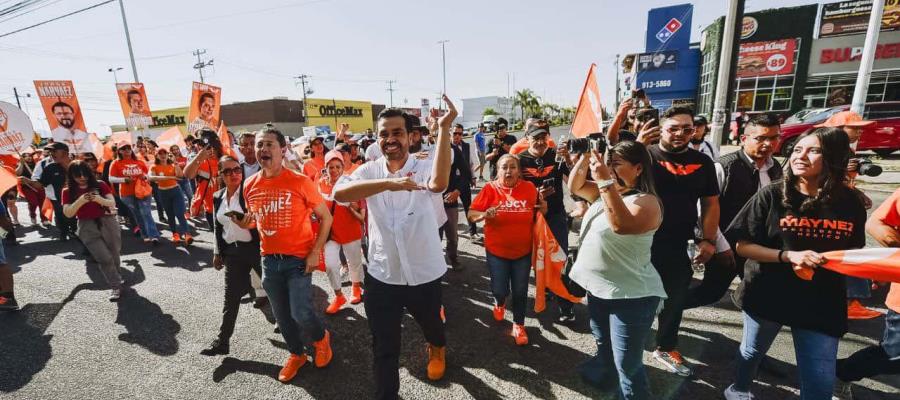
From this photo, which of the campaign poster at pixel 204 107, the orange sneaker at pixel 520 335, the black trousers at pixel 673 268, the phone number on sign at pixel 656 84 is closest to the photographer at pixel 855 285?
the black trousers at pixel 673 268

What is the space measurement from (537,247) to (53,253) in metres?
9.05

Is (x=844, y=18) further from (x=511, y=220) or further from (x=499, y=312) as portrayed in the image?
(x=499, y=312)

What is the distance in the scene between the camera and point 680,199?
2738 mm

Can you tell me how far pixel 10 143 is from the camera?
7.29m

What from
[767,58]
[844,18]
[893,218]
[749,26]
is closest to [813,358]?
[893,218]

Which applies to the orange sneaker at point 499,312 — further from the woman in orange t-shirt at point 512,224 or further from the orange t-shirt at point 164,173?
the orange t-shirt at point 164,173

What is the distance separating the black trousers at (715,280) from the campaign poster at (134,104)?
13488 millimetres

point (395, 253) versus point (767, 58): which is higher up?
point (767, 58)

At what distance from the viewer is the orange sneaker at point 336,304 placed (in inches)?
165

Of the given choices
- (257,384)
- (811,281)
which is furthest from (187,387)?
(811,281)

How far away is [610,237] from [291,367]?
2720mm

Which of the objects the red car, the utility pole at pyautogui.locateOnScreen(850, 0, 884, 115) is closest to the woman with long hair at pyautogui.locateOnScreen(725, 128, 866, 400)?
the utility pole at pyautogui.locateOnScreen(850, 0, 884, 115)

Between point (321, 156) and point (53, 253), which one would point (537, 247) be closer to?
point (321, 156)

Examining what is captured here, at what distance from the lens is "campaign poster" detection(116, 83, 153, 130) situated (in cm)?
1045
